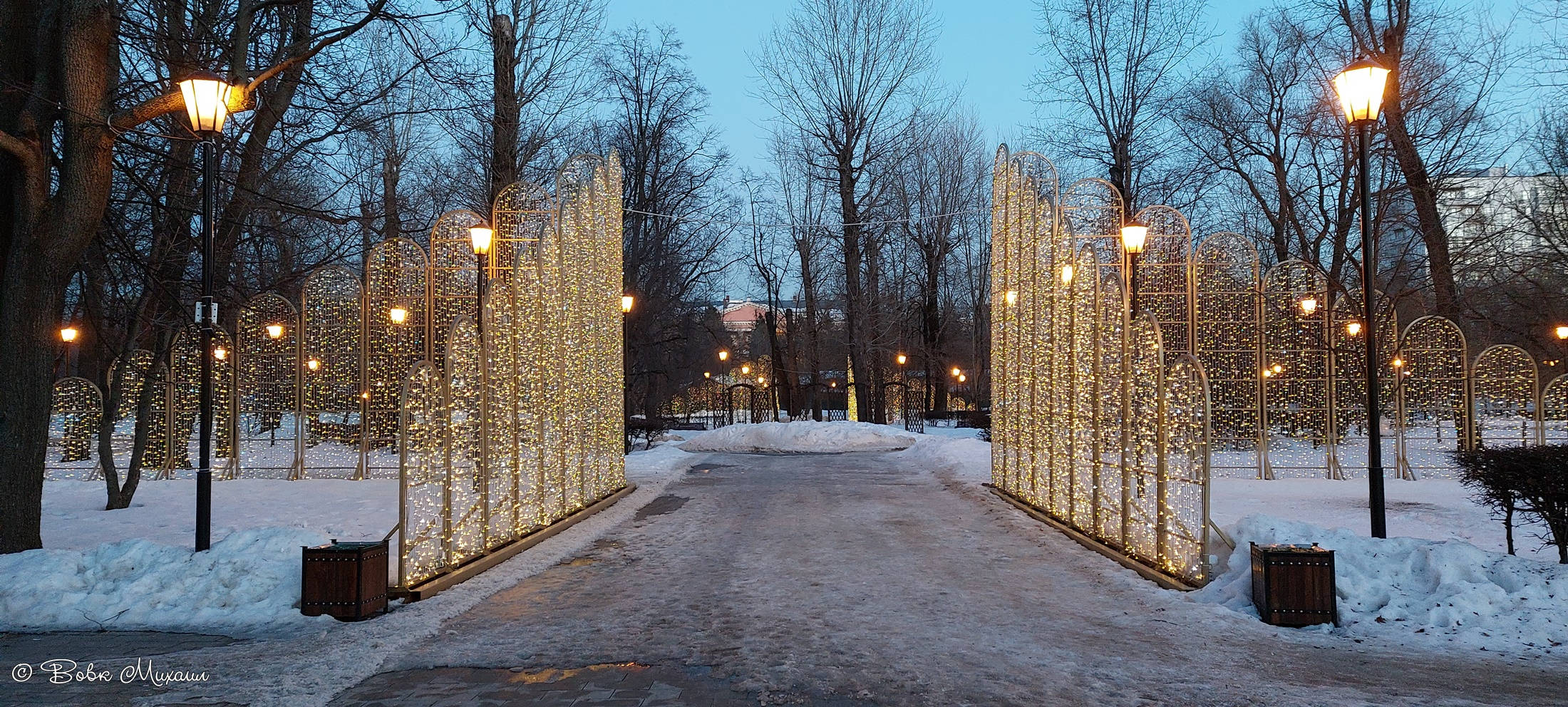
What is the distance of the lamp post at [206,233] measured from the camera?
7.34m

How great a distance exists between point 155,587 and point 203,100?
12.1ft

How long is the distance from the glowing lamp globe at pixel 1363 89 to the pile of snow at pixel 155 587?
354 inches

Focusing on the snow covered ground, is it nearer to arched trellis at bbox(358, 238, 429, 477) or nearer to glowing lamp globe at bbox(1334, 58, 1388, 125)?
glowing lamp globe at bbox(1334, 58, 1388, 125)

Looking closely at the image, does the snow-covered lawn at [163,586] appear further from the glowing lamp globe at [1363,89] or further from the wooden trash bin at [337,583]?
the glowing lamp globe at [1363,89]

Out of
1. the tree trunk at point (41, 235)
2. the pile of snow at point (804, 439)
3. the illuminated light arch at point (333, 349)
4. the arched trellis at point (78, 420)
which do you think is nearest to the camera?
the tree trunk at point (41, 235)

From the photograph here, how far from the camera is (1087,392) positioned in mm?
10195

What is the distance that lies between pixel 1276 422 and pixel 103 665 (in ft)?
58.8

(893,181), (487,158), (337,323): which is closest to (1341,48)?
(893,181)

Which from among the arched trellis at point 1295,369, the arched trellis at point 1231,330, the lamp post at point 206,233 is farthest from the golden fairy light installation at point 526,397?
the arched trellis at point 1295,369

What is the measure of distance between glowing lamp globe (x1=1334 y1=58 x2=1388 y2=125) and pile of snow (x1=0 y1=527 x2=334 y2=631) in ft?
29.5

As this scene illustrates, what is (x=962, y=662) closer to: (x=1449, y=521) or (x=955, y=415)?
(x=1449, y=521)

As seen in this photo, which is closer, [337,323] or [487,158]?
[337,323]

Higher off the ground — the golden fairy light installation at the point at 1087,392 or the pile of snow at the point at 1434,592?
the golden fairy light installation at the point at 1087,392

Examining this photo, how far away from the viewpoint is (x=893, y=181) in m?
35.6
